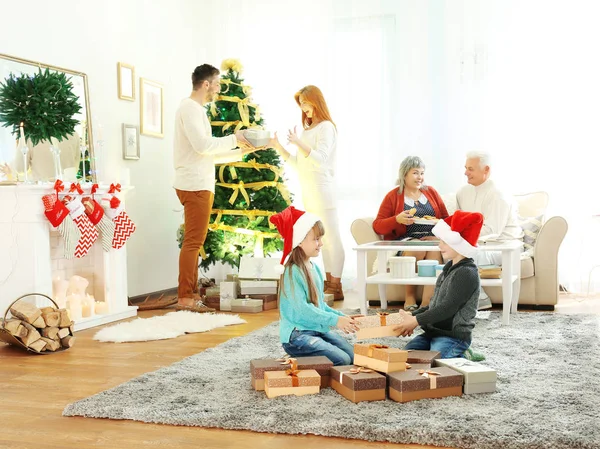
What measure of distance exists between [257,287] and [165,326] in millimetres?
1098

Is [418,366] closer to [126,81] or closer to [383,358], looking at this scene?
[383,358]

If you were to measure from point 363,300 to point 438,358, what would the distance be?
5.64 feet

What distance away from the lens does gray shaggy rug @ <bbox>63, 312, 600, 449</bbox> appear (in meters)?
2.29

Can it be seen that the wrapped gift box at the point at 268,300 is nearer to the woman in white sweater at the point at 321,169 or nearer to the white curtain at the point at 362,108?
the woman in white sweater at the point at 321,169

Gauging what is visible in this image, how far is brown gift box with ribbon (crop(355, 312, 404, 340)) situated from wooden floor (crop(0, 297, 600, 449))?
2.49 feet

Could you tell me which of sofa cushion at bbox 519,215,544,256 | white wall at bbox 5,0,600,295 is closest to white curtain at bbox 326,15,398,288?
white wall at bbox 5,0,600,295

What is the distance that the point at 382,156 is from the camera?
254 inches

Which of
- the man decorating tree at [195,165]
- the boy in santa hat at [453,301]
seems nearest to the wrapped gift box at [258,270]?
the man decorating tree at [195,165]

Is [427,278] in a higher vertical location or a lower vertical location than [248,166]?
lower

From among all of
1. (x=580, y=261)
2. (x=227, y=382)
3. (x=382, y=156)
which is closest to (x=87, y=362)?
(x=227, y=382)

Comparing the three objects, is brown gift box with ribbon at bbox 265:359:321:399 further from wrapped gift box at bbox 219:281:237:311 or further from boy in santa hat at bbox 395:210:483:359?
wrapped gift box at bbox 219:281:237:311

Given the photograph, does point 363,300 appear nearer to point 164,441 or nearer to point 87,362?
point 87,362

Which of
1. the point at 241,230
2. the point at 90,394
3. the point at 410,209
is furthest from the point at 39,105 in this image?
the point at 410,209

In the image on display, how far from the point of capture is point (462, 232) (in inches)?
129
